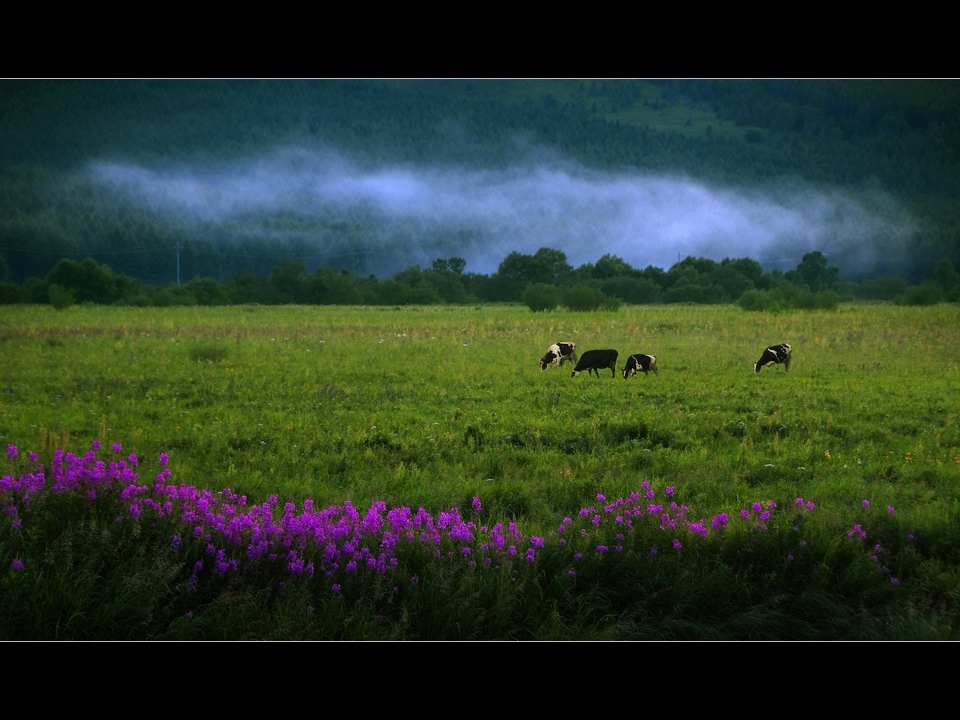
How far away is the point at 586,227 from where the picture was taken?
19.2ft

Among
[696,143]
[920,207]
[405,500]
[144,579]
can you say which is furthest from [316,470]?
[920,207]

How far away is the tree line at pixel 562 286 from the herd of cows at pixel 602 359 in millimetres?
512

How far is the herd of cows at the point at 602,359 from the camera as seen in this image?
254 inches

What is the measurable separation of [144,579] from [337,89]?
356 centimetres

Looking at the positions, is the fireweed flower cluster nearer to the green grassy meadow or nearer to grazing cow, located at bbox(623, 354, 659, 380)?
the green grassy meadow

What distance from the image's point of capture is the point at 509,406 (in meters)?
6.15

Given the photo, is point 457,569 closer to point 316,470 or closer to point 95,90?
point 316,470

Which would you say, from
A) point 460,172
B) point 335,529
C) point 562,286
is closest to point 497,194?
point 460,172

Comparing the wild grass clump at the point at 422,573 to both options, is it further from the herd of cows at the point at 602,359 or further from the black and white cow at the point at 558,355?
the black and white cow at the point at 558,355

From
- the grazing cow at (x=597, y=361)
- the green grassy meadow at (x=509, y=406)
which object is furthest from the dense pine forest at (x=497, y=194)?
the grazing cow at (x=597, y=361)

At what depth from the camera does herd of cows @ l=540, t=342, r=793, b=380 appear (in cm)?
645

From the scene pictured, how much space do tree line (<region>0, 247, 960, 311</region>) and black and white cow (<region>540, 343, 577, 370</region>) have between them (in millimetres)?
827

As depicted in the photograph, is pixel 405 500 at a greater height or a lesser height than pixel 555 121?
lesser

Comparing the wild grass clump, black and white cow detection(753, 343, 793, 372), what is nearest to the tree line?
black and white cow detection(753, 343, 793, 372)
